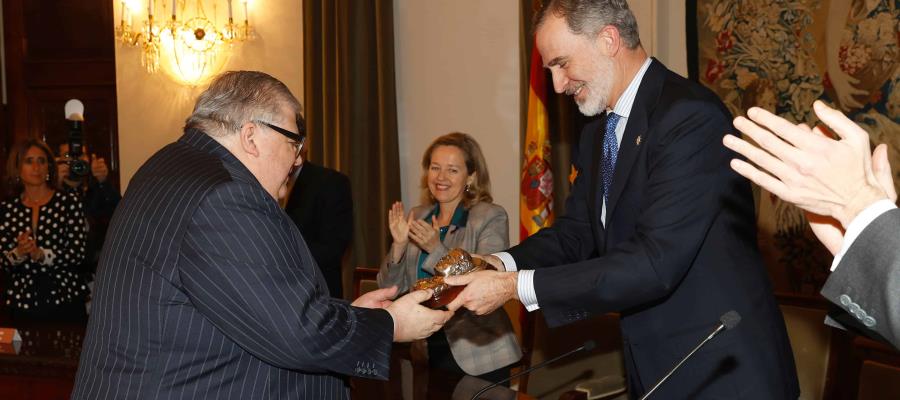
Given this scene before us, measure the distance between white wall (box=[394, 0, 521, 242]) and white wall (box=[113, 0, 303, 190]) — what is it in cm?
102

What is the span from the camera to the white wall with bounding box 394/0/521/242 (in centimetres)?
596

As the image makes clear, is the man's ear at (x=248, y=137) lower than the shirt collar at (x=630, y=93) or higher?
lower

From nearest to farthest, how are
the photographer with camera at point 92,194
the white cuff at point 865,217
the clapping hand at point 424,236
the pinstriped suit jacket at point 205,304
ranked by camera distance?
the white cuff at point 865,217 < the pinstriped suit jacket at point 205,304 < the clapping hand at point 424,236 < the photographer with camera at point 92,194

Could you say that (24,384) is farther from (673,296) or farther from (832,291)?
(832,291)

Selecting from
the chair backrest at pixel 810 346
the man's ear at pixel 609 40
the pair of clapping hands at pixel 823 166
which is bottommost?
the chair backrest at pixel 810 346

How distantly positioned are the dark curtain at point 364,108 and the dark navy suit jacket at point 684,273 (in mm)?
4170

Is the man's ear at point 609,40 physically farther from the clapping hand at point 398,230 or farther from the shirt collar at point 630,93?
the clapping hand at point 398,230

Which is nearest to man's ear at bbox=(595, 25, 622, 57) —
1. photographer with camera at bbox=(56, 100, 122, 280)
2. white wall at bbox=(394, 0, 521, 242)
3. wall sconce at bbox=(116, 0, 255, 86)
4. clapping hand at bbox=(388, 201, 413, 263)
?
clapping hand at bbox=(388, 201, 413, 263)

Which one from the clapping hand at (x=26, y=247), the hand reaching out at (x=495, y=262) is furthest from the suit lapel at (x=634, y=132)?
the clapping hand at (x=26, y=247)

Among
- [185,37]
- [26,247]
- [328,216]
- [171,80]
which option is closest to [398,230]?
[328,216]

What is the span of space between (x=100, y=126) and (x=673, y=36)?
552 centimetres

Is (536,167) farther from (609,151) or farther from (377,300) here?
(377,300)

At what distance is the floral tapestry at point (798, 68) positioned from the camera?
3990mm

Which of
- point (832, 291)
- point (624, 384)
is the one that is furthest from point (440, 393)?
point (832, 291)
